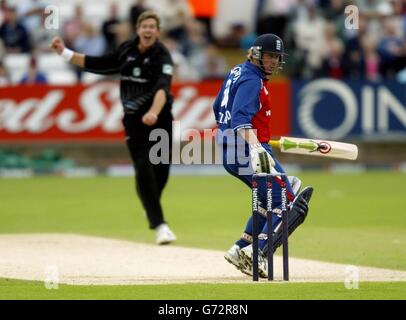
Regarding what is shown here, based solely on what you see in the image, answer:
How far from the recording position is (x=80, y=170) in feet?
74.8

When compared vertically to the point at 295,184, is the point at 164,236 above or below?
below

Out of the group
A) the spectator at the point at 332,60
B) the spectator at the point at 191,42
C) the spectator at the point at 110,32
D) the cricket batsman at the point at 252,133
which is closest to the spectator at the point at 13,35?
the spectator at the point at 110,32

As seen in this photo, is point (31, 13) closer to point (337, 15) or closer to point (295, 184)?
point (337, 15)

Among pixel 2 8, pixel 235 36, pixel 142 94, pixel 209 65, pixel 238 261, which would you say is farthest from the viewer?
pixel 235 36

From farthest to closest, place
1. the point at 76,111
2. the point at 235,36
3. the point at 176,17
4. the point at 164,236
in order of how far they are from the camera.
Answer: the point at 235,36 → the point at 176,17 → the point at 76,111 → the point at 164,236

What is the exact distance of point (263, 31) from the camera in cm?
2450

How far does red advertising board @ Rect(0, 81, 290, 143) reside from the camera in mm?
22250

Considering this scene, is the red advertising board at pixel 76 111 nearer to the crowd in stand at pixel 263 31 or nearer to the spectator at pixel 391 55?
the crowd in stand at pixel 263 31

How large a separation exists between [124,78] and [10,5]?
37.9 feet

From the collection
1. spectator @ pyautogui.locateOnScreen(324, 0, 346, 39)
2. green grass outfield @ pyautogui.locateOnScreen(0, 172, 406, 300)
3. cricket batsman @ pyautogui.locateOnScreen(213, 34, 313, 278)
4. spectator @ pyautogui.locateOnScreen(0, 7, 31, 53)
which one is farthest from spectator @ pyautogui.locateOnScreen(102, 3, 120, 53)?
cricket batsman @ pyautogui.locateOnScreen(213, 34, 313, 278)

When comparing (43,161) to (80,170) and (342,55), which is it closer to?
(80,170)

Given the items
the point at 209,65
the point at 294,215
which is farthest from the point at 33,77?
the point at 294,215

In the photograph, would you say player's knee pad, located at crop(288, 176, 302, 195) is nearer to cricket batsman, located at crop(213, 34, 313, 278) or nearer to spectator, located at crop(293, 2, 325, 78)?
cricket batsman, located at crop(213, 34, 313, 278)

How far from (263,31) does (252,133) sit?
49.9 feet
